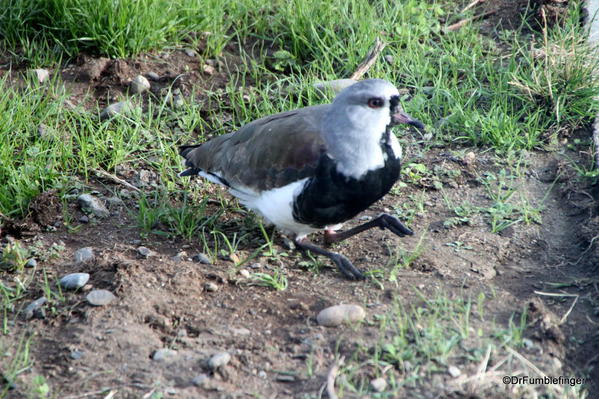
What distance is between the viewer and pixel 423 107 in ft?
15.7

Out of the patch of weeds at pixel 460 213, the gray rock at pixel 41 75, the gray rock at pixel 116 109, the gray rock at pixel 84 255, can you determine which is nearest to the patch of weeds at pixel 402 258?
the patch of weeds at pixel 460 213

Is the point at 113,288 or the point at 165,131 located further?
the point at 165,131

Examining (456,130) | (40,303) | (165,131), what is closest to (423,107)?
(456,130)

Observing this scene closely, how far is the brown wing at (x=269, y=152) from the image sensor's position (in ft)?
12.1

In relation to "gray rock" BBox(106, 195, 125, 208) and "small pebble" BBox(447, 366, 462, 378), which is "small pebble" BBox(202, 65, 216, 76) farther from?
"small pebble" BBox(447, 366, 462, 378)

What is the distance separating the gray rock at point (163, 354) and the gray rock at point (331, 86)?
2.13 m

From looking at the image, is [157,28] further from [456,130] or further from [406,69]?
[456,130]

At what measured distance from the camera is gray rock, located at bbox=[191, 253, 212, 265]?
150 inches

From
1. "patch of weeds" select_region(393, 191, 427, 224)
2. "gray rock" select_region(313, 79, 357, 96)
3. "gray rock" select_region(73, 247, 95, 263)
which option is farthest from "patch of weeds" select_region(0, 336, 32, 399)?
"gray rock" select_region(313, 79, 357, 96)

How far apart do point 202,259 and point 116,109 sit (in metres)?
1.43

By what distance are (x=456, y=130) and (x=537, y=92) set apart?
0.52m

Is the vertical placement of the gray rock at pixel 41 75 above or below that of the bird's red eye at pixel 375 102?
below

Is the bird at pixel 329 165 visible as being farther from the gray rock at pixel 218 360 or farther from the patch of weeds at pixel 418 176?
the gray rock at pixel 218 360

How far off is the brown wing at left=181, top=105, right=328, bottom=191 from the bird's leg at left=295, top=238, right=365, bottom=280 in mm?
355
